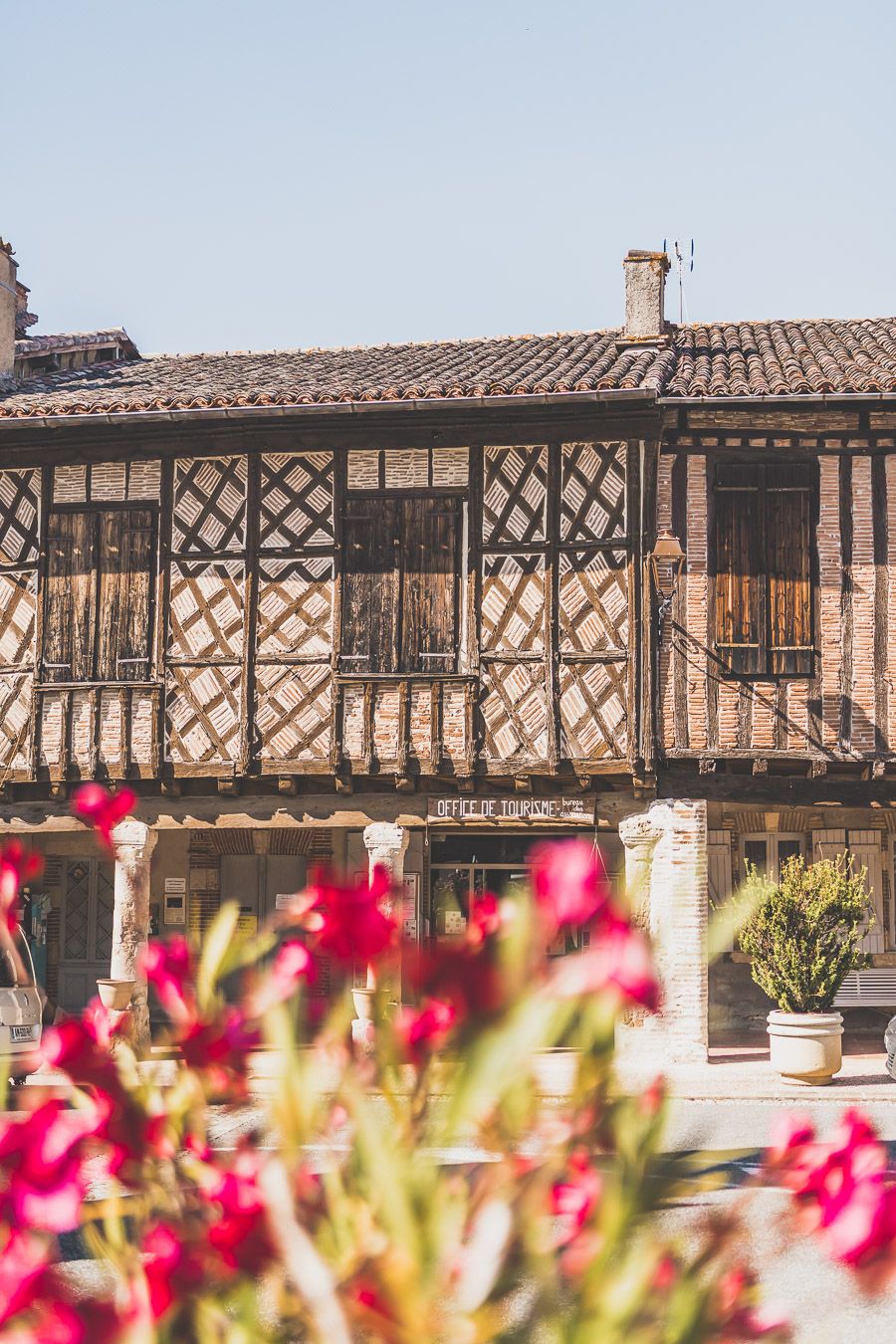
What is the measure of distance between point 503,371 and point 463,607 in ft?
9.91

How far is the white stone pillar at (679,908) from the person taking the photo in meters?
13.9

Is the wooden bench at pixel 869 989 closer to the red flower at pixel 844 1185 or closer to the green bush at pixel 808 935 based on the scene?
the green bush at pixel 808 935

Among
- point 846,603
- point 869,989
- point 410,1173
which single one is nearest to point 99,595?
point 846,603

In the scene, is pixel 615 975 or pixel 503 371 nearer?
pixel 615 975

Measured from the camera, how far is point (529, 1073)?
5.03ft

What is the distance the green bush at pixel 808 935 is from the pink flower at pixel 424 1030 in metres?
11.9

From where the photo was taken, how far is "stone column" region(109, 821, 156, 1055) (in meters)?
15.1

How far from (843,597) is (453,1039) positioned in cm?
1362

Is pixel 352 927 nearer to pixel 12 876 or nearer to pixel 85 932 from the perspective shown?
pixel 12 876

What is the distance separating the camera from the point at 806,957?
43.8ft

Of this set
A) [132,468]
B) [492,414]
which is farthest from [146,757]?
[492,414]

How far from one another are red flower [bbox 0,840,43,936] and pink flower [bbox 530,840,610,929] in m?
0.94

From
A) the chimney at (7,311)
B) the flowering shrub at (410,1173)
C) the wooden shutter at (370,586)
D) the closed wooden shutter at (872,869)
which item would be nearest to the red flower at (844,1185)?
the flowering shrub at (410,1173)

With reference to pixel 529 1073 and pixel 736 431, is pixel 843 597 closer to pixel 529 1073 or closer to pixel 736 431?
pixel 736 431
